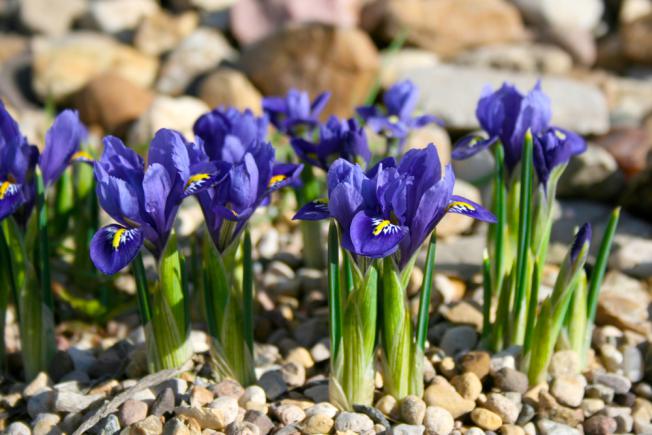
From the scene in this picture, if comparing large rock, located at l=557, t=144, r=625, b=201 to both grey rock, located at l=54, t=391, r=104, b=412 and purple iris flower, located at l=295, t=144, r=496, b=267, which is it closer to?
purple iris flower, located at l=295, t=144, r=496, b=267

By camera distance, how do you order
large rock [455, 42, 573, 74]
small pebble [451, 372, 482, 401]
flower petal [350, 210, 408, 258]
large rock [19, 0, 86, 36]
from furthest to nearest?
large rock [19, 0, 86, 36]
large rock [455, 42, 573, 74]
small pebble [451, 372, 482, 401]
flower petal [350, 210, 408, 258]

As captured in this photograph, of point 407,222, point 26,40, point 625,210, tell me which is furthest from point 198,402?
point 26,40

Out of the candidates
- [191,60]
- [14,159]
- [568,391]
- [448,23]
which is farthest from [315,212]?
[448,23]

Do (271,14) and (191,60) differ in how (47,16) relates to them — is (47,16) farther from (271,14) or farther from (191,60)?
(271,14)

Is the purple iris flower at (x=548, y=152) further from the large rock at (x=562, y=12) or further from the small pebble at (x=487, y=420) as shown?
the large rock at (x=562, y=12)

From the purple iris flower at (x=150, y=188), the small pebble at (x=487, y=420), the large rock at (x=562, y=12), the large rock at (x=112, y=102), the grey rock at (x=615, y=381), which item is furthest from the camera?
the large rock at (x=562, y=12)

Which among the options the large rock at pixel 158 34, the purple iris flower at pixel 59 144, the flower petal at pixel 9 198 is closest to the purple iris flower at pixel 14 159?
the flower petal at pixel 9 198

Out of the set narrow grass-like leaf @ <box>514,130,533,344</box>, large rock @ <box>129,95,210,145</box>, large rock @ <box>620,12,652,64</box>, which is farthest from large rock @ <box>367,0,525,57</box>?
narrow grass-like leaf @ <box>514,130,533,344</box>
